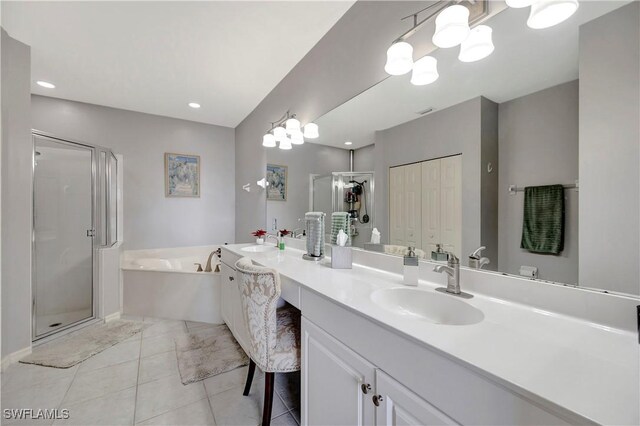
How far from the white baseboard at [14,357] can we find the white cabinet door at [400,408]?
270 cm

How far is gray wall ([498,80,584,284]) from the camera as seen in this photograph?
2.61 feet

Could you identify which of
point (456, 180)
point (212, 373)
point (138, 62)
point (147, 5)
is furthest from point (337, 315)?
point (138, 62)

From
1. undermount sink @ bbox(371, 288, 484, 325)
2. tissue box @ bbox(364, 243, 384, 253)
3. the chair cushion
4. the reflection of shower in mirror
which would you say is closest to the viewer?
undermount sink @ bbox(371, 288, 484, 325)

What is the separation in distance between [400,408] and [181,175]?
3.77 m

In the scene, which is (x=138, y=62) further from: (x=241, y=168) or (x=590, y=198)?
(x=590, y=198)

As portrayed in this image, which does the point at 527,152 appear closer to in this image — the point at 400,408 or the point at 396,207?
the point at 396,207

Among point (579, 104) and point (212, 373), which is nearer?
point (579, 104)

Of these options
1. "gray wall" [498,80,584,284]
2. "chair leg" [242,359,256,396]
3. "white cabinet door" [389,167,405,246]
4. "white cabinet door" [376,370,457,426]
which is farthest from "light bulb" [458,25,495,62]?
"chair leg" [242,359,256,396]

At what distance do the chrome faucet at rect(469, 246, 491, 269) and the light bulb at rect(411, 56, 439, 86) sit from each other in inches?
31.8

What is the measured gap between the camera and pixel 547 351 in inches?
23.0

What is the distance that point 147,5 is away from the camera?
1597mm

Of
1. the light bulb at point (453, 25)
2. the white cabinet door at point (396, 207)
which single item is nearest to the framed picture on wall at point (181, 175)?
the white cabinet door at point (396, 207)

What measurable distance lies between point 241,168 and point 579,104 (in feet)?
11.4

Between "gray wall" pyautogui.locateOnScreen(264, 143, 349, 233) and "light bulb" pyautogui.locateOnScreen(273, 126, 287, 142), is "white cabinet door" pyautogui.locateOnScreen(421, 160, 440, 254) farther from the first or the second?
"light bulb" pyautogui.locateOnScreen(273, 126, 287, 142)
